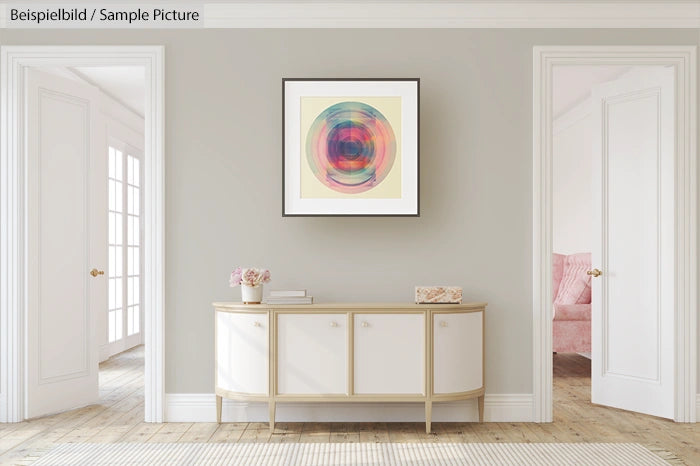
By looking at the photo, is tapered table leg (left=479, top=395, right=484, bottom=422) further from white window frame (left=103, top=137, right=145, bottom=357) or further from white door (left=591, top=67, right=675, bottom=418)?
white window frame (left=103, top=137, right=145, bottom=357)

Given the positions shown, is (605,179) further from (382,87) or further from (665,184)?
(382,87)

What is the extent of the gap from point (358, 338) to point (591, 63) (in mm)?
2216

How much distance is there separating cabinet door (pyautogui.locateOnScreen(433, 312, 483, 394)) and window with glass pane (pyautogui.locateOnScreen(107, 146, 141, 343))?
417 centimetres

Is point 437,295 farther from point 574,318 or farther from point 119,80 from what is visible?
point 119,80

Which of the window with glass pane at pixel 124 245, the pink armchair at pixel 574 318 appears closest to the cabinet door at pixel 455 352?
the pink armchair at pixel 574 318

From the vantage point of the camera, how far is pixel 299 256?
4316 mm

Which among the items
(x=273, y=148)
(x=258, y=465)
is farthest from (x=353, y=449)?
(x=273, y=148)

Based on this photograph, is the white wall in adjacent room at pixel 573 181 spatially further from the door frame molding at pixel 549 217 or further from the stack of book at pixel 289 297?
the stack of book at pixel 289 297

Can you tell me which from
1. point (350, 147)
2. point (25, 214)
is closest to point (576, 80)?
point (350, 147)

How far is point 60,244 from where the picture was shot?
4637mm

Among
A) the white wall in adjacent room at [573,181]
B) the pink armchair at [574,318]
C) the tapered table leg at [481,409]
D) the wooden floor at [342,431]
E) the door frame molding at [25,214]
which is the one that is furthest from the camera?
the white wall in adjacent room at [573,181]

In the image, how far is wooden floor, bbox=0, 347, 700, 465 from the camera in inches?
152

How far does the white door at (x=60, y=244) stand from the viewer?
442cm

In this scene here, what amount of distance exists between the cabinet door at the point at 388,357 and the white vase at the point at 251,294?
0.58m
